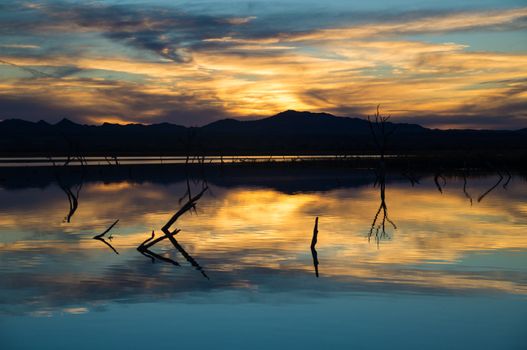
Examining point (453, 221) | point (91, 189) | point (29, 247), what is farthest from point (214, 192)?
point (29, 247)

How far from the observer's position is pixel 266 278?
36.9 feet

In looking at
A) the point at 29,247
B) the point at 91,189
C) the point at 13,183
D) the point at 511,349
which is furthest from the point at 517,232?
the point at 13,183

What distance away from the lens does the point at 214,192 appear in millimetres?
29531

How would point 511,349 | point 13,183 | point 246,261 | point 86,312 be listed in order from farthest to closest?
point 13,183, point 246,261, point 86,312, point 511,349

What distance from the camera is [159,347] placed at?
306 inches

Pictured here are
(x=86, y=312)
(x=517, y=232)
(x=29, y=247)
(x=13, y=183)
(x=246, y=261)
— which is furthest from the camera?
(x=13, y=183)

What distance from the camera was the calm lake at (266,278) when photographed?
8.24m

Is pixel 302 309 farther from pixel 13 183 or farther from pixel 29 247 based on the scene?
pixel 13 183

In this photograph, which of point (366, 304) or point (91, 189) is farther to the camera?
point (91, 189)

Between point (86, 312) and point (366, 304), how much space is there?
3614 millimetres

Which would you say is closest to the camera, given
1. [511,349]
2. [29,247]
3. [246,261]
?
[511,349]

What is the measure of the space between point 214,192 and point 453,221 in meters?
12.7

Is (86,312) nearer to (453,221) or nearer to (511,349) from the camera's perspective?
(511,349)

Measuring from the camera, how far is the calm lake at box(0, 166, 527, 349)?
8.24 meters
